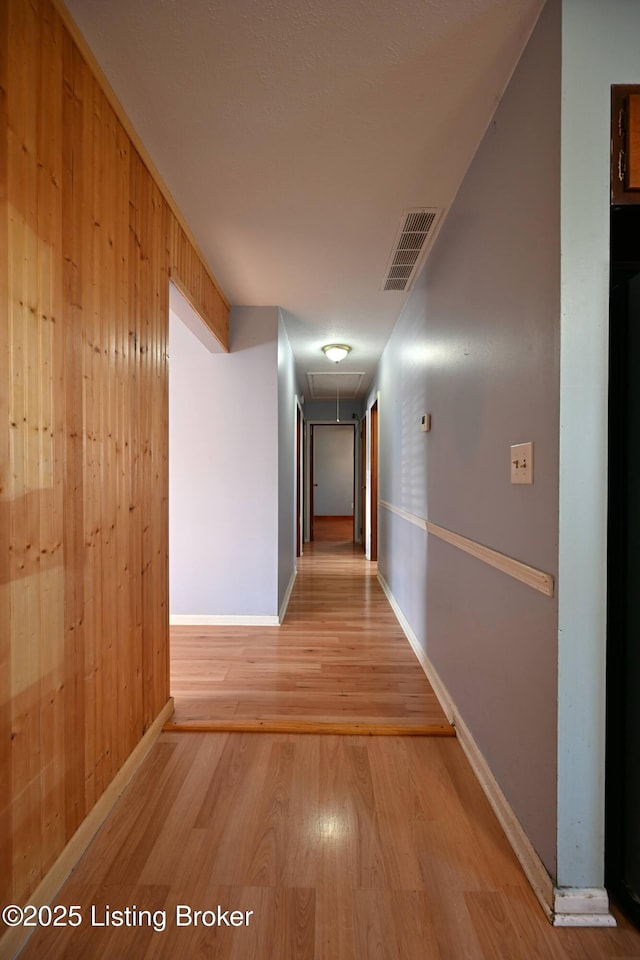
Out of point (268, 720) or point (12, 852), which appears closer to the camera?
point (12, 852)

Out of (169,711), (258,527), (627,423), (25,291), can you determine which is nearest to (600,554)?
(627,423)

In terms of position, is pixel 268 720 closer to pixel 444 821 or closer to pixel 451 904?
pixel 444 821

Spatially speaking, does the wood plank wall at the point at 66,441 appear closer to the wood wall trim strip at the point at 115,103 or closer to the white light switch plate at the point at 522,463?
the wood wall trim strip at the point at 115,103

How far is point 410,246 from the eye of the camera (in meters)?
2.52

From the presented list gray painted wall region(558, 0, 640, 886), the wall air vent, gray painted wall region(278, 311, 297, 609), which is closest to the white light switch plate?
gray painted wall region(558, 0, 640, 886)

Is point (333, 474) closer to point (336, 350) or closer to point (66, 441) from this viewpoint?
point (336, 350)

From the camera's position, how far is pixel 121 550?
5.36ft

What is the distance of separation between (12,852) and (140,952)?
396mm

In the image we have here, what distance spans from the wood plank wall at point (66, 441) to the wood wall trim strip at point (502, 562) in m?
1.32

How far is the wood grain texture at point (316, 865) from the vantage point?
1096 millimetres

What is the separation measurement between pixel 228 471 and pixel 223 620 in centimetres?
117

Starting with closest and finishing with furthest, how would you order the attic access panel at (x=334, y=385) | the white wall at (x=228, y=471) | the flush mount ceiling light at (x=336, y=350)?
the white wall at (x=228, y=471)
the flush mount ceiling light at (x=336, y=350)
the attic access panel at (x=334, y=385)

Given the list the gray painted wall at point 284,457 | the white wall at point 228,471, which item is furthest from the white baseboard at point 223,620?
the gray painted wall at point 284,457

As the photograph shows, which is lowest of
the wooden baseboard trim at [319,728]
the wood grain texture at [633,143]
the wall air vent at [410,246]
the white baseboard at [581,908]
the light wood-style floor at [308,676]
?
the light wood-style floor at [308,676]
